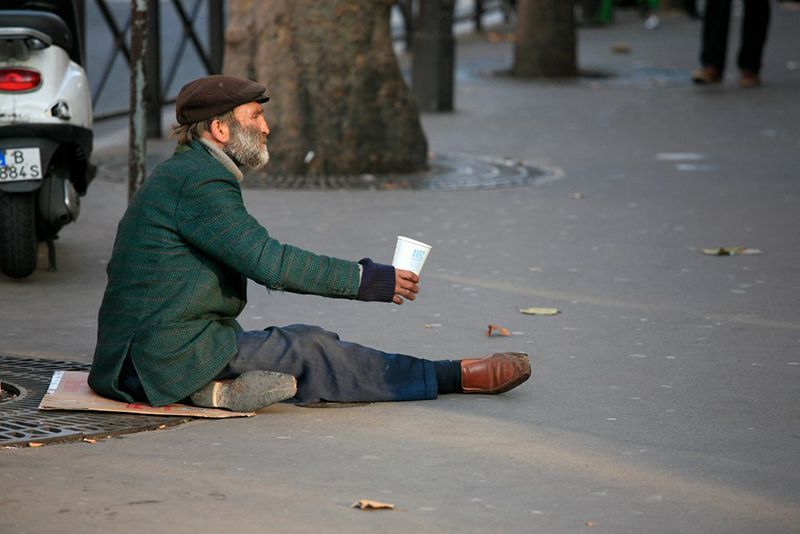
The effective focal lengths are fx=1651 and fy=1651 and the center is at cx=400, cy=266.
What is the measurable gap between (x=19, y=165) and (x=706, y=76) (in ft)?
40.5

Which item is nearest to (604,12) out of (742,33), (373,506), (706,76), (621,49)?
(621,49)

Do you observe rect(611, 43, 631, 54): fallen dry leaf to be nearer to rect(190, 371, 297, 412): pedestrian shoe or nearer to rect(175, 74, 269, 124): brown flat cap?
rect(175, 74, 269, 124): brown flat cap

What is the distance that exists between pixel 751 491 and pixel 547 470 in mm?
570

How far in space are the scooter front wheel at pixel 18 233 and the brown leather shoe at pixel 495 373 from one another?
8.87ft

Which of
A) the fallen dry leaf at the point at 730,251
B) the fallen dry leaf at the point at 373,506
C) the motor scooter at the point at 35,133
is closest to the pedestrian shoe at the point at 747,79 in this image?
the fallen dry leaf at the point at 730,251

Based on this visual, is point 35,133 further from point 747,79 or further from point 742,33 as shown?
point 747,79

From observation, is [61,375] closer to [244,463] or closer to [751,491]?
[244,463]

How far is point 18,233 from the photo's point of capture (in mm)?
7461

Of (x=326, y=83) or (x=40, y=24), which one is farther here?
(x=326, y=83)

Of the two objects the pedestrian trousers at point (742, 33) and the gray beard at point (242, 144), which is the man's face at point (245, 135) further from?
the pedestrian trousers at point (742, 33)

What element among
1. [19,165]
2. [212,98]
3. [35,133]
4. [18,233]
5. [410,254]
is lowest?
[18,233]

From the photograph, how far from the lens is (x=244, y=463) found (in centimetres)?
470

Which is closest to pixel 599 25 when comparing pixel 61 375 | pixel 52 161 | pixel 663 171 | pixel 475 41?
pixel 475 41

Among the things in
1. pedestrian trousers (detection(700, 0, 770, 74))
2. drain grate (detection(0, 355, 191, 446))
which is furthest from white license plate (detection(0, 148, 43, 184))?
pedestrian trousers (detection(700, 0, 770, 74))
